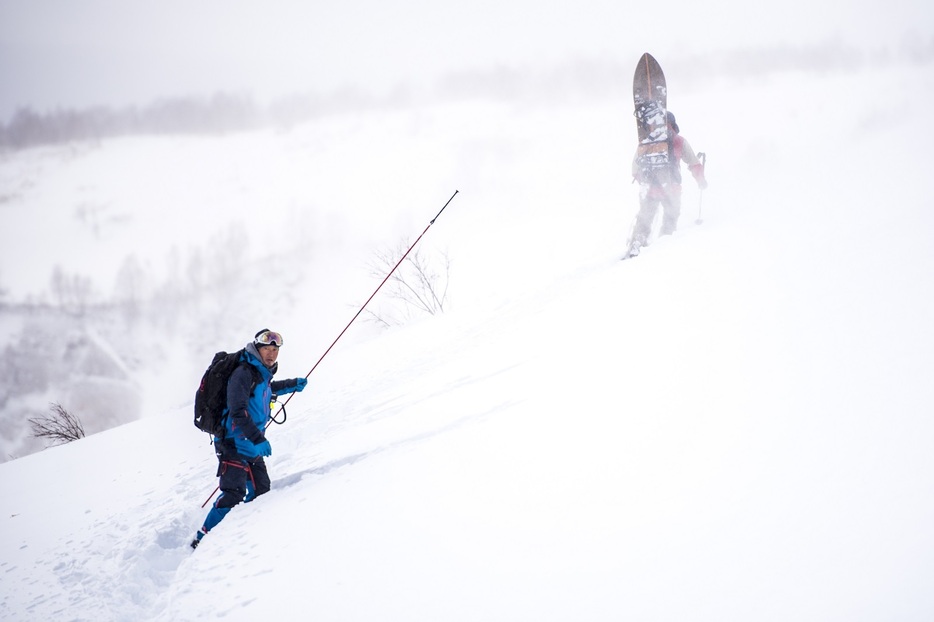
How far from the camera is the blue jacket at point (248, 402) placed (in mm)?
4699

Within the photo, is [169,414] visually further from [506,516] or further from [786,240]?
[786,240]

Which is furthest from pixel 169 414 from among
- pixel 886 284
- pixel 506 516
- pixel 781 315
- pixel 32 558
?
pixel 886 284

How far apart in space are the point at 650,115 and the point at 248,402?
10737 mm

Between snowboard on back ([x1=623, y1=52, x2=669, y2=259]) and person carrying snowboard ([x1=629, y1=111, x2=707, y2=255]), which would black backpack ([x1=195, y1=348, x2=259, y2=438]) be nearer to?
snowboard on back ([x1=623, y1=52, x2=669, y2=259])

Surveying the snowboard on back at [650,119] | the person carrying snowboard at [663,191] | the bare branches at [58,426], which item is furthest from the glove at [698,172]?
the bare branches at [58,426]

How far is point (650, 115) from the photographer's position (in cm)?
→ 1051

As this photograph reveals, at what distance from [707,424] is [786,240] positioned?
496cm

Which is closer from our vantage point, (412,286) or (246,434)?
(246,434)

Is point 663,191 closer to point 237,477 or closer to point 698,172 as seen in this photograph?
point 698,172

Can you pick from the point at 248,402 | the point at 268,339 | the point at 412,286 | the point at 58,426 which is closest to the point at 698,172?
the point at 268,339

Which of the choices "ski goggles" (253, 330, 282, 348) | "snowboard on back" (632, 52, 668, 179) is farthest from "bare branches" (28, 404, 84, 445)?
"snowboard on back" (632, 52, 668, 179)

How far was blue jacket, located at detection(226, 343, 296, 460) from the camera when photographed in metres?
4.70

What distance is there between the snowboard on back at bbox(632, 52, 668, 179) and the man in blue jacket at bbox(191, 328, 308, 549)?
31.0 feet

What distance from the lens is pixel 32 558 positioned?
504cm
